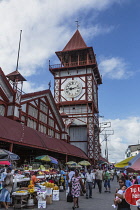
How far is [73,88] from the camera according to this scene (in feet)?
148

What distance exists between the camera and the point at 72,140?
4297 centimetres

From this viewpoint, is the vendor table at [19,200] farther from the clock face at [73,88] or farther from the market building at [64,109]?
the clock face at [73,88]

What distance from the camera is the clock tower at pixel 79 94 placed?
138 feet

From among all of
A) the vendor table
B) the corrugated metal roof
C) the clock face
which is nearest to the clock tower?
the clock face

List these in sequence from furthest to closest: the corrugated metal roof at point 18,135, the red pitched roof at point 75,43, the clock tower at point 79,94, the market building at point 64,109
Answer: the red pitched roof at point 75,43 < the clock tower at point 79,94 < the market building at point 64,109 < the corrugated metal roof at point 18,135

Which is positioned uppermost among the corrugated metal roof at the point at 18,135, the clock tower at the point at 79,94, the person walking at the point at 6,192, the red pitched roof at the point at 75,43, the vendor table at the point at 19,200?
the red pitched roof at the point at 75,43

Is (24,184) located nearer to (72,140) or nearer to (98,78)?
(72,140)

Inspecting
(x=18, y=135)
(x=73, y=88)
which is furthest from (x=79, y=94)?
Result: (x=18, y=135)

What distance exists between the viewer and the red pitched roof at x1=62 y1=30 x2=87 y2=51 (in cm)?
4856

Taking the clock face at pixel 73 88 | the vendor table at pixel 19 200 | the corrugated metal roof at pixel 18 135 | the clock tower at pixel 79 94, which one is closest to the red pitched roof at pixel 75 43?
the clock tower at pixel 79 94

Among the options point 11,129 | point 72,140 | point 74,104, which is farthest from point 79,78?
point 11,129

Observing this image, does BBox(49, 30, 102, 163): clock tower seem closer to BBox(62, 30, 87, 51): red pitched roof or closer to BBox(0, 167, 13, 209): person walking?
BBox(62, 30, 87, 51): red pitched roof

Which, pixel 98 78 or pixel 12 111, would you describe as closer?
pixel 12 111

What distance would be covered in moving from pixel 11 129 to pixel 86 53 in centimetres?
3248
